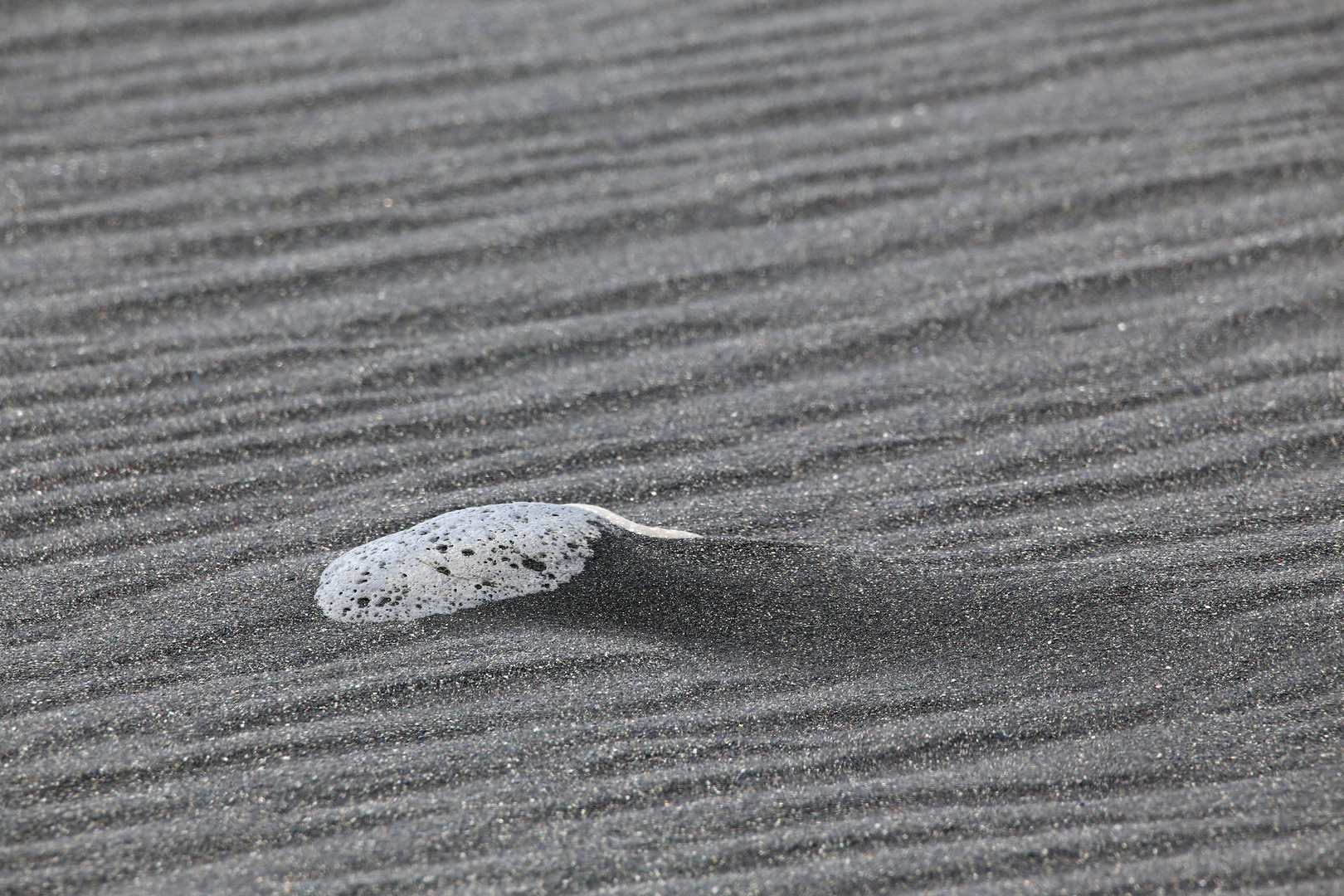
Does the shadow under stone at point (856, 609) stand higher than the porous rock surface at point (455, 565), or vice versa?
the porous rock surface at point (455, 565)

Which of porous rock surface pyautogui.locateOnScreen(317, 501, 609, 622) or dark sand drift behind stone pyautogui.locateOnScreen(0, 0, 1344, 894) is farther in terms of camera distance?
porous rock surface pyautogui.locateOnScreen(317, 501, 609, 622)

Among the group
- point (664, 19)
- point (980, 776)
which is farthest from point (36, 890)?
point (664, 19)

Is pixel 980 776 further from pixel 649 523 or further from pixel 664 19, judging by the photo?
pixel 664 19

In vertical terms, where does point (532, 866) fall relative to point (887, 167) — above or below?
below

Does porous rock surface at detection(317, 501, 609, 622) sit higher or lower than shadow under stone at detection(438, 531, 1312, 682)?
higher

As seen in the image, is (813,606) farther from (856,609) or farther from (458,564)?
(458,564)

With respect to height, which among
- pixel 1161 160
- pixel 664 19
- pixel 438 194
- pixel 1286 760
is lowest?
pixel 1286 760
